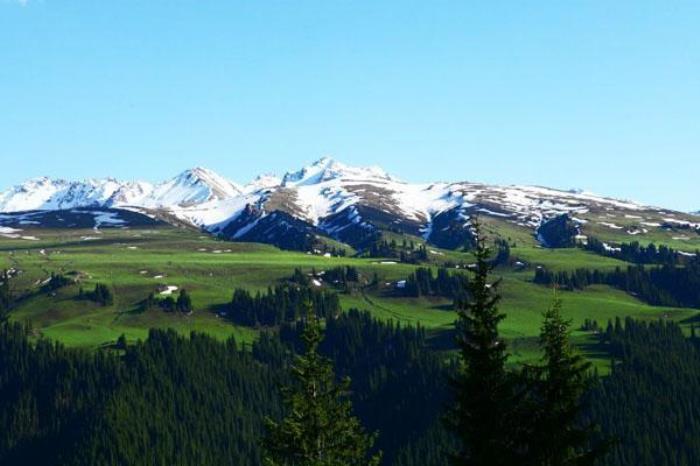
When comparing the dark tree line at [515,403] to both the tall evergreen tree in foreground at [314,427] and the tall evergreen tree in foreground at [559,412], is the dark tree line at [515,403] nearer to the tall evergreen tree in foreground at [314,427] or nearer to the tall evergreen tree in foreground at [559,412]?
the tall evergreen tree in foreground at [559,412]

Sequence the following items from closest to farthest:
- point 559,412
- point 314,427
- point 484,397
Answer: point 559,412 < point 484,397 < point 314,427

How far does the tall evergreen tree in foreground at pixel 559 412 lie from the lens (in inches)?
1169

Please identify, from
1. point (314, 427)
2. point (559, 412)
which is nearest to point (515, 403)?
point (559, 412)

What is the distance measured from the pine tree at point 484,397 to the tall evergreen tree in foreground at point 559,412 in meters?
0.96

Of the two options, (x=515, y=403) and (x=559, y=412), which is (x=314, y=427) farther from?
(x=559, y=412)

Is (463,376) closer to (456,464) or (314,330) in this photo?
(456,464)

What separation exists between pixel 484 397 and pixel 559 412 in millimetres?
2762

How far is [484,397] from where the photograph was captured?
30.8 m

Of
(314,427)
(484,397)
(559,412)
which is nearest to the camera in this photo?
(559,412)

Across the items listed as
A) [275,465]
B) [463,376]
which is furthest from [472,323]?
[275,465]

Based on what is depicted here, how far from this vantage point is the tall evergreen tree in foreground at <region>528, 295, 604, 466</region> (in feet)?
97.4

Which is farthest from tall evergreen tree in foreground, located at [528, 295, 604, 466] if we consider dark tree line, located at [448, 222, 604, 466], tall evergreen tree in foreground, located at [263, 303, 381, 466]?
tall evergreen tree in foreground, located at [263, 303, 381, 466]

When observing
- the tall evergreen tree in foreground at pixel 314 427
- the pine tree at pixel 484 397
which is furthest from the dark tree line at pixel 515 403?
the tall evergreen tree in foreground at pixel 314 427

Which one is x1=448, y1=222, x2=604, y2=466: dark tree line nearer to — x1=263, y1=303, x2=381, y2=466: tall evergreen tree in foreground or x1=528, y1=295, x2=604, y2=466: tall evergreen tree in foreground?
x1=528, y1=295, x2=604, y2=466: tall evergreen tree in foreground
